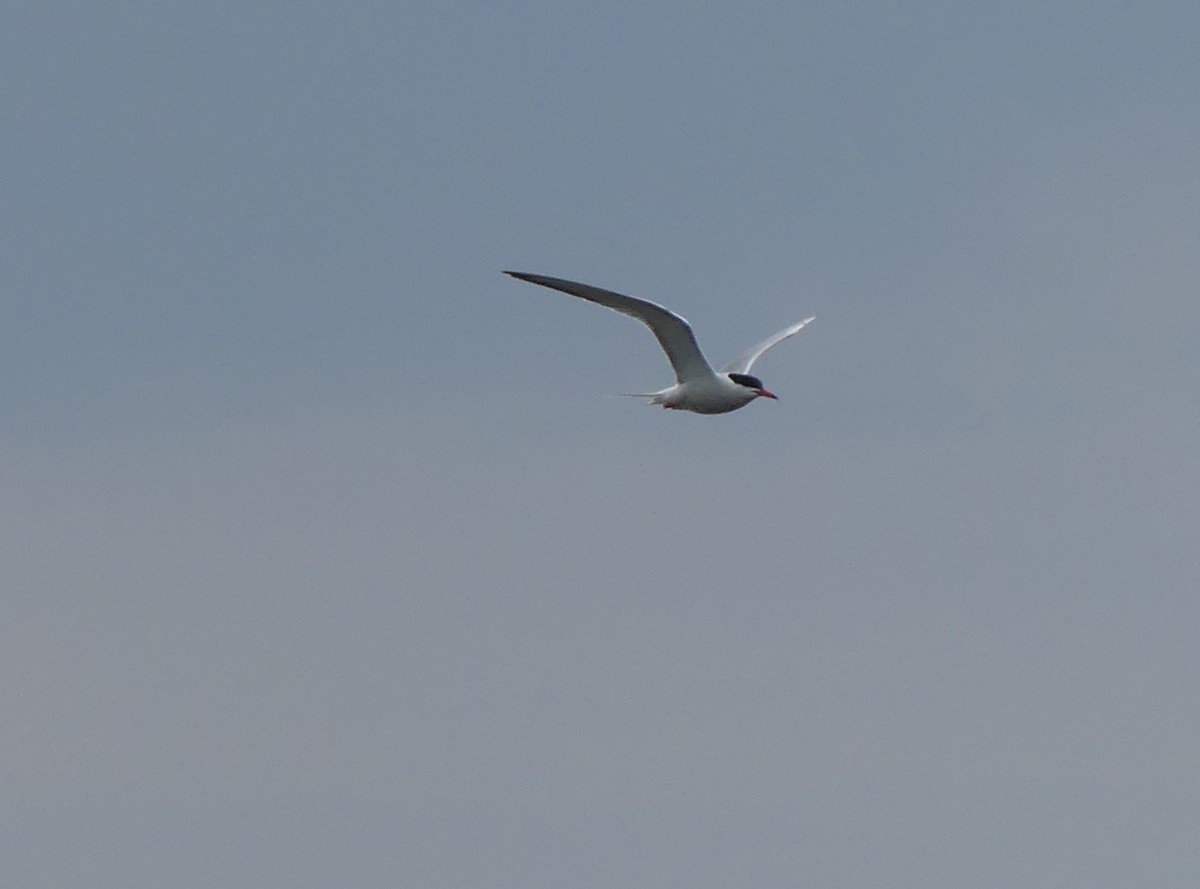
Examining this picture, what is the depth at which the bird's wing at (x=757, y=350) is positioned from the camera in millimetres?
49531

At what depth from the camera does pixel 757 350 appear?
52.9 meters

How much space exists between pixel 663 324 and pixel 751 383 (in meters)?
2.98

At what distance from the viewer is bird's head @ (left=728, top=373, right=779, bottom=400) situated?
45.2 m

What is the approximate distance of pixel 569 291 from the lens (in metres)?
39.6

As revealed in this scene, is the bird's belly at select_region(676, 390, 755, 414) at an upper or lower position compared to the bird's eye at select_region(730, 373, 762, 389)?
lower

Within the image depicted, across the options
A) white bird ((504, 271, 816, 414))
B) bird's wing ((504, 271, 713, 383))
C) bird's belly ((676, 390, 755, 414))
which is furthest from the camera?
bird's belly ((676, 390, 755, 414))

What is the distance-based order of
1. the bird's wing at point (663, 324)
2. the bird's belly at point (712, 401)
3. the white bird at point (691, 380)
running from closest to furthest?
the bird's wing at point (663, 324)
the white bird at point (691, 380)
the bird's belly at point (712, 401)

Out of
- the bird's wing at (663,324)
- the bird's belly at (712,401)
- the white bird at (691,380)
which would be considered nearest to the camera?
the bird's wing at (663,324)

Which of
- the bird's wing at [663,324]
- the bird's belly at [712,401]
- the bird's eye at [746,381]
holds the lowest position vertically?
the bird's belly at [712,401]

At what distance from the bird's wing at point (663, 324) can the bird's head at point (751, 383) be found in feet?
2.18

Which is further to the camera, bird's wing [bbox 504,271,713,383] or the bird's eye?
the bird's eye

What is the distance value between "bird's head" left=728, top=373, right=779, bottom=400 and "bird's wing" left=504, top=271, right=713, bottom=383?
2.18 feet

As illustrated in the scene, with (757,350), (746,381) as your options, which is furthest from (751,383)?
(757,350)

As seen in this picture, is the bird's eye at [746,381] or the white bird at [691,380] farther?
the bird's eye at [746,381]
